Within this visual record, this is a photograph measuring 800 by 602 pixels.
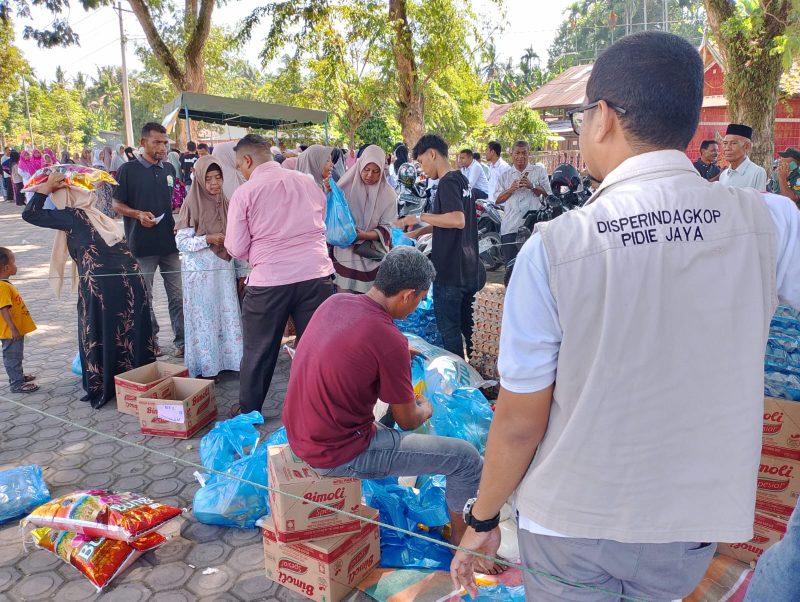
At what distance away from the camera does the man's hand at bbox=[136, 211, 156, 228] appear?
4.97 metres

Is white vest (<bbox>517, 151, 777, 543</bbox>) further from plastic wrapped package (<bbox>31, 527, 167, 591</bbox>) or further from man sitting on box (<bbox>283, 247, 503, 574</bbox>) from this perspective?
plastic wrapped package (<bbox>31, 527, 167, 591</bbox>)

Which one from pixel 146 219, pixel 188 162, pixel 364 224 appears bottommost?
pixel 364 224

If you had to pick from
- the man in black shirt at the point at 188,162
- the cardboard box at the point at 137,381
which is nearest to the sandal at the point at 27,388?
the cardboard box at the point at 137,381

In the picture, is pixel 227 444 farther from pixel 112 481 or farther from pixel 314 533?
pixel 314 533

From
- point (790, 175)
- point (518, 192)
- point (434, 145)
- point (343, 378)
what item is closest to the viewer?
point (343, 378)

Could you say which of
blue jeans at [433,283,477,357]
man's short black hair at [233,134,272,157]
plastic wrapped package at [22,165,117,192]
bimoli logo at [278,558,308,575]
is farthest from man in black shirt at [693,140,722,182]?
bimoli logo at [278,558,308,575]

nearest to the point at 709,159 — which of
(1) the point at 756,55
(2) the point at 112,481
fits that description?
(1) the point at 756,55

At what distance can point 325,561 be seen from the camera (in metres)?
2.39

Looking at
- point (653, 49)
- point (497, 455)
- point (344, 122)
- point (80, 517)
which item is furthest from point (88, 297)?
point (344, 122)

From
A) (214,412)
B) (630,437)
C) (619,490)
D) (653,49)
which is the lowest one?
(214,412)

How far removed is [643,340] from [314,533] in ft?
6.03

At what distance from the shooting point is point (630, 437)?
1.10m

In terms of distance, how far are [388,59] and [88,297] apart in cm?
918

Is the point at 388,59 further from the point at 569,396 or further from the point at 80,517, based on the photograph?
the point at 569,396
